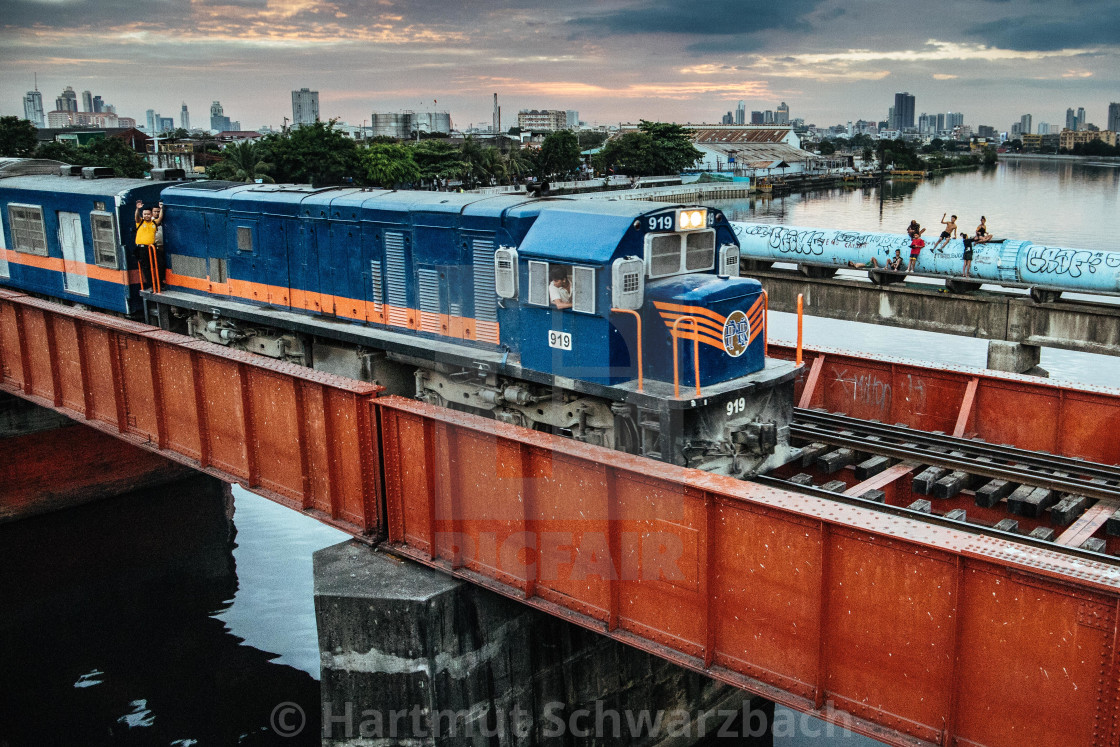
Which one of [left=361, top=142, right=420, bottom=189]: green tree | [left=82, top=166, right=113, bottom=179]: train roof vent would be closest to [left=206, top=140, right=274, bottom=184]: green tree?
[left=361, top=142, right=420, bottom=189]: green tree

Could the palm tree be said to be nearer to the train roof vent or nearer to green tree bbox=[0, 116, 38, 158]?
green tree bbox=[0, 116, 38, 158]

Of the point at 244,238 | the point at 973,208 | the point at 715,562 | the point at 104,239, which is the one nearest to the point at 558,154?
the point at 973,208

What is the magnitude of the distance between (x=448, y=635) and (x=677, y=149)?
9737 cm

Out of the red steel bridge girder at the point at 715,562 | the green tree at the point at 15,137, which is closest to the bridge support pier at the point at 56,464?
the red steel bridge girder at the point at 715,562

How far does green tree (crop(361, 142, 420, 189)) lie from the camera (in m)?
75.2

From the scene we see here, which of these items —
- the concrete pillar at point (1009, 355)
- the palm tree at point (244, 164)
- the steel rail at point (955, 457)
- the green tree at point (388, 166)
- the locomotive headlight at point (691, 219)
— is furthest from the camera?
the green tree at point (388, 166)

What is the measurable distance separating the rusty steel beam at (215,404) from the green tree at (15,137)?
57636 millimetres

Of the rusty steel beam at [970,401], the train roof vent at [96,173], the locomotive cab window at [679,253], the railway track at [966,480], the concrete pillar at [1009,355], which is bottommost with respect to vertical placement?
the concrete pillar at [1009,355]

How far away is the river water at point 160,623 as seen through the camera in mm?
14509

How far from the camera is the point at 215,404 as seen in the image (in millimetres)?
11117

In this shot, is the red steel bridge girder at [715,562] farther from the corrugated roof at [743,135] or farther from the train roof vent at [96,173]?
the corrugated roof at [743,135]

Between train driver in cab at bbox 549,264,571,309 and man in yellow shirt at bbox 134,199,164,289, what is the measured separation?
9937mm

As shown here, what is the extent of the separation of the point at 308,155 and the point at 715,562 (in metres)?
70.2

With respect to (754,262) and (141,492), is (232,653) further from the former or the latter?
(754,262)
